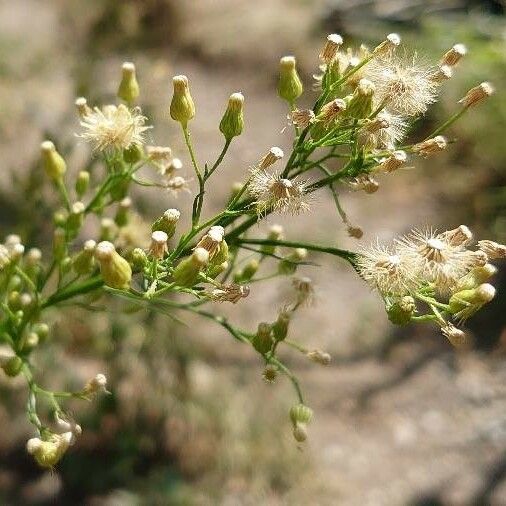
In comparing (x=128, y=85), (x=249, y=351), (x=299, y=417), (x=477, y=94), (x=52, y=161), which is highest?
(x=477, y=94)

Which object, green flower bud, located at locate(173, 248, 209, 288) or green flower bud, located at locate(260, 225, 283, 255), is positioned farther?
green flower bud, located at locate(260, 225, 283, 255)

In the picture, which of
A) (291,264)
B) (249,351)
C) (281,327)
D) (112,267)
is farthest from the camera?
(249,351)

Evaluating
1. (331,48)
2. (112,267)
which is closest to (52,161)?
(112,267)

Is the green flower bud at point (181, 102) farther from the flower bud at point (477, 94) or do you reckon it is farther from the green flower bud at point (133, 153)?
the flower bud at point (477, 94)

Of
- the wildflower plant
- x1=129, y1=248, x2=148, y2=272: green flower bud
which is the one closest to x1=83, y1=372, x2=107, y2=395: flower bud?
the wildflower plant

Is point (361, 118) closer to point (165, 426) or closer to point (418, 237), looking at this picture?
point (418, 237)

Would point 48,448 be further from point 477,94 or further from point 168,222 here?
point 477,94

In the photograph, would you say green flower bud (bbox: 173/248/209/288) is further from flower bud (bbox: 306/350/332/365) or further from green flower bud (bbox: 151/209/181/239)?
flower bud (bbox: 306/350/332/365)
